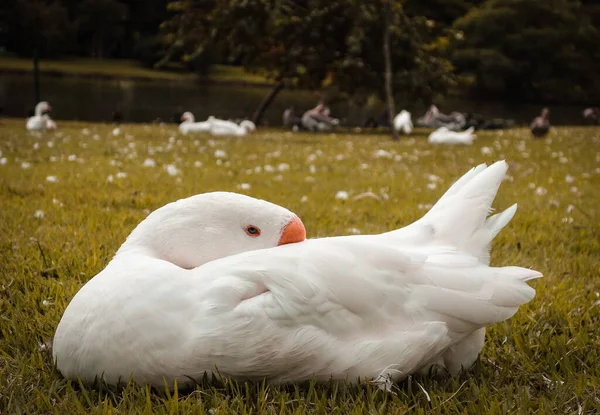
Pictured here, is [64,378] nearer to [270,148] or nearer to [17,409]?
[17,409]

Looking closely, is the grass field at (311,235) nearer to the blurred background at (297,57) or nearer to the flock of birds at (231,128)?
the flock of birds at (231,128)

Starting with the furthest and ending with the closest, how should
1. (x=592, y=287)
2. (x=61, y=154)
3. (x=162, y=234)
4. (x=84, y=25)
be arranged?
(x=84, y=25)
(x=61, y=154)
(x=592, y=287)
(x=162, y=234)

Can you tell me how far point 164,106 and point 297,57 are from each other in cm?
781

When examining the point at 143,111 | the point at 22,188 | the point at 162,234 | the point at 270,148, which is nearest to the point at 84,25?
the point at 143,111

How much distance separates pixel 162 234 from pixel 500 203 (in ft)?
12.8

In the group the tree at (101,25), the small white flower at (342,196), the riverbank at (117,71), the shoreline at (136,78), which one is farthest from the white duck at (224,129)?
the tree at (101,25)

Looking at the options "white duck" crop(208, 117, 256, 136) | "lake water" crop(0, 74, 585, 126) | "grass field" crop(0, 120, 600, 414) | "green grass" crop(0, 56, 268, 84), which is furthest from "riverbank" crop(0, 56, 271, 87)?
"grass field" crop(0, 120, 600, 414)

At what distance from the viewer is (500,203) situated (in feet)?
17.5

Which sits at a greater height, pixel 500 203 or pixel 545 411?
pixel 545 411

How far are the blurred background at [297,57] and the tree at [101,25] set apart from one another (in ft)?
0.36

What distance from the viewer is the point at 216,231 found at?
7.13 feet

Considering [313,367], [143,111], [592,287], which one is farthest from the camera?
[143,111]

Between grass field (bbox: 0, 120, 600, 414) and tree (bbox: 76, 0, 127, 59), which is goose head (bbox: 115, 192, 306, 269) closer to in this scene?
grass field (bbox: 0, 120, 600, 414)

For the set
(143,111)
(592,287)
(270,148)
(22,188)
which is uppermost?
(592,287)
